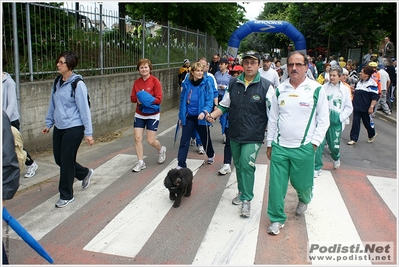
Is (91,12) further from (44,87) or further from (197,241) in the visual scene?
(197,241)

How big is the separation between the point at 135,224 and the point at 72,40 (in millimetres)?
5860

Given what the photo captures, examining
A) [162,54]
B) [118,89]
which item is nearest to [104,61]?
[118,89]

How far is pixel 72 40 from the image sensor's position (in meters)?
9.02

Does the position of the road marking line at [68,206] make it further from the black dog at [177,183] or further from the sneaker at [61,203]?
the black dog at [177,183]

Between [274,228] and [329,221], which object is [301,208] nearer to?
[329,221]

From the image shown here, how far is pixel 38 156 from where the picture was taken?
24.2ft

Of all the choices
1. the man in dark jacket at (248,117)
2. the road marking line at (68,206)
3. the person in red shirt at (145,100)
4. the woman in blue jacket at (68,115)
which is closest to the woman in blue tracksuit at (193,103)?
the person in red shirt at (145,100)

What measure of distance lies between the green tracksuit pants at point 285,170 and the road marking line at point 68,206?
2509 millimetres

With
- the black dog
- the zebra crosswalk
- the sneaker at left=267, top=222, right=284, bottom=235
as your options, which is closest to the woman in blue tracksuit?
the zebra crosswalk

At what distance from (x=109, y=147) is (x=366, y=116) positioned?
592 cm

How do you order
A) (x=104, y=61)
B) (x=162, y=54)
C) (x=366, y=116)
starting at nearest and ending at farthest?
(x=366, y=116), (x=104, y=61), (x=162, y=54)

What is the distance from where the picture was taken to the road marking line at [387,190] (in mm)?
5316

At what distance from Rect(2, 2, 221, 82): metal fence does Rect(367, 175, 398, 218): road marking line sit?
20.5ft

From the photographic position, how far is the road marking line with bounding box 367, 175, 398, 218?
532 cm
